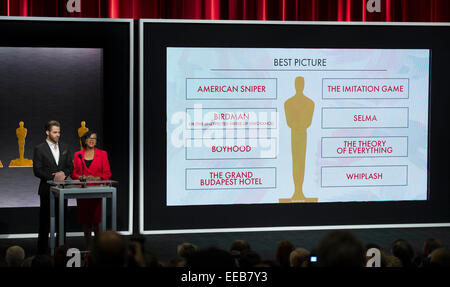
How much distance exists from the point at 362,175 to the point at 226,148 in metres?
1.67

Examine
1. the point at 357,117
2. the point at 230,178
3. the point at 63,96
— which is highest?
the point at 63,96

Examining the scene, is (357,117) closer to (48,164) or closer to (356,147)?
(356,147)

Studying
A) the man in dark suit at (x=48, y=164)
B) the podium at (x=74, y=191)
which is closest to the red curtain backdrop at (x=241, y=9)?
the man in dark suit at (x=48, y=164)

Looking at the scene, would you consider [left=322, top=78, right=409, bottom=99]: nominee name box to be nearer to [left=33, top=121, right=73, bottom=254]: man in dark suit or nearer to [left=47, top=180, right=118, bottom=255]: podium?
[left=47, top=180, right=118, bottom=255]: podium

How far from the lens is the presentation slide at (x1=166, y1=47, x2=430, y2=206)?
287 inches

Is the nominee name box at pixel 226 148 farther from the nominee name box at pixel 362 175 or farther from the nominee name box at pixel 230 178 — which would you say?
the nominee name box at pixel 362 175

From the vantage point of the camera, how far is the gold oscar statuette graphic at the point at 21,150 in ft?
24.4

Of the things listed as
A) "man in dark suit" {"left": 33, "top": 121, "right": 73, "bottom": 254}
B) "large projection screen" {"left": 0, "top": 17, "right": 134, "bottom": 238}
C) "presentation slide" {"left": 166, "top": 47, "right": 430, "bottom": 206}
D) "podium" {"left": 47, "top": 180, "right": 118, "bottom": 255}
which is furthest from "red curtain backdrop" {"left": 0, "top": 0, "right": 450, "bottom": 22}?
"podium" {"left": 47, "top": 180, "right": 118, "bottom": 255}

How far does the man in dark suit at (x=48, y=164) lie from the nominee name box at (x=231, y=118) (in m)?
1.77

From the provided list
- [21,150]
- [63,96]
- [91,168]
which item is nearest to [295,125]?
[91,168]

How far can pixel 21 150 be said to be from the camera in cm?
747

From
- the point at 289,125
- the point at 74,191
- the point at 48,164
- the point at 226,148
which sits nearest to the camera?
the point at 74,191

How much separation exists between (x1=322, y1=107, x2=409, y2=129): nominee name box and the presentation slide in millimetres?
12
